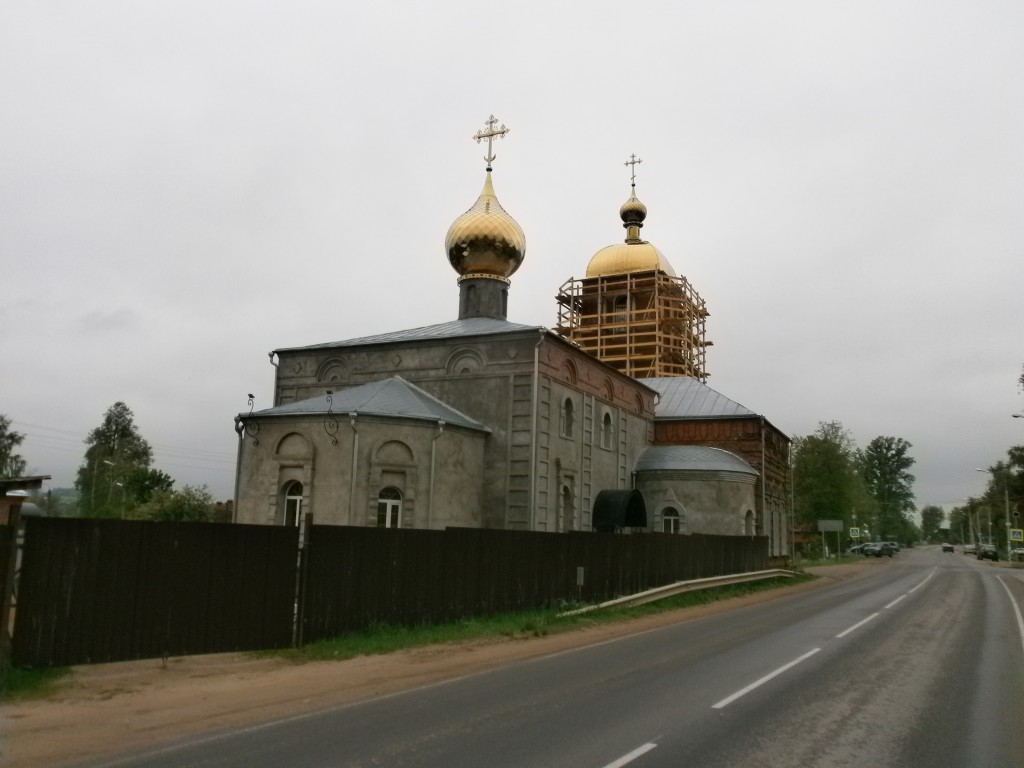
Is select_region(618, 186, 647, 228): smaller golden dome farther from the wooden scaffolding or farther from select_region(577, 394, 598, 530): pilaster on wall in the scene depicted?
select_region(577, 394, 598, 530): pilaster on wall

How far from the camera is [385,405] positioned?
21.2m

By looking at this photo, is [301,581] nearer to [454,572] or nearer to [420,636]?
[420,636]

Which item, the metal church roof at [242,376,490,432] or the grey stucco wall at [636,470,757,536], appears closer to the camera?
the metal church roof at [242,376,490,432]

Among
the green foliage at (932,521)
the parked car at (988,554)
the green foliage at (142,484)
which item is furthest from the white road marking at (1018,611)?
the green foliage at (932,521)

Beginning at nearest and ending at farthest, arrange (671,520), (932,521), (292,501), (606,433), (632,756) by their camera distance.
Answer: (632,756)
(292,501)
(606,433)
(671,520)
(932,521)

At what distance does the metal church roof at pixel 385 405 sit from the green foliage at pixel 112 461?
29.4 metres

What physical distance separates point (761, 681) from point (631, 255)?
38.9 metres

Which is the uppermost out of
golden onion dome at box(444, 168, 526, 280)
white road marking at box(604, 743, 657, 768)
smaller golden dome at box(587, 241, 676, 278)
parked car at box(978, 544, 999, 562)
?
smaller golden dome at box(587, 241, 676, 278)

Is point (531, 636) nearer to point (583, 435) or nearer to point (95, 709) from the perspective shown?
point (95, 709)

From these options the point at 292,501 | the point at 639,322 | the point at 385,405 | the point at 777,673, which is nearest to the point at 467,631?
the point at 777,673

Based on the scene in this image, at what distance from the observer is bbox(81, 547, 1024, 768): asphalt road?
20.4 ft

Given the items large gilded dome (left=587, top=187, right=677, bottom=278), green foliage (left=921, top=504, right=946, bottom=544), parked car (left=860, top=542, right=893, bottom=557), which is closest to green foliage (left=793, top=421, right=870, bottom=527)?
parked car (left=860, top=542, right=893, bottom=557)

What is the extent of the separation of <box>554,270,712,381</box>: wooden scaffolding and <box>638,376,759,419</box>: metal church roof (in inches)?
211

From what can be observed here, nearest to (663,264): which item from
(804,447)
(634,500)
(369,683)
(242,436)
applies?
(804,447)
